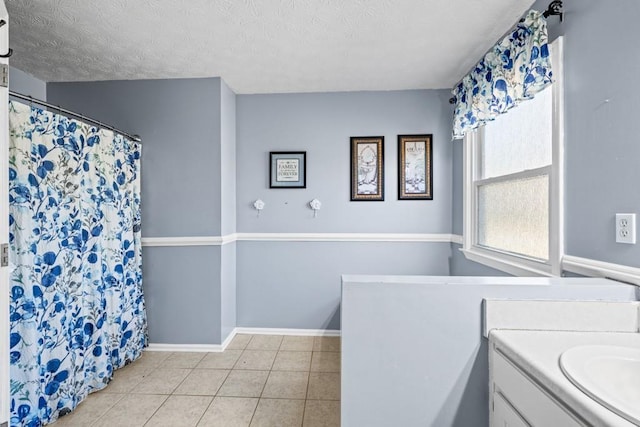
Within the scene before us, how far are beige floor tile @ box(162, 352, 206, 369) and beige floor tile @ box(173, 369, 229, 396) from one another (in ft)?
0.43

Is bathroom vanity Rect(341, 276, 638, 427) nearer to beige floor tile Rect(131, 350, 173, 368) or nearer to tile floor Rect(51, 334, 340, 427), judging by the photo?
tile floor Rect(51, 334, 340, 427)

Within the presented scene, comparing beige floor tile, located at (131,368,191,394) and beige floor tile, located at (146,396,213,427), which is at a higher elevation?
beige floor tile, located at (131,368,191,394)

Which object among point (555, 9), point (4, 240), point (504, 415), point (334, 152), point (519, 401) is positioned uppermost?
point (555, 9)

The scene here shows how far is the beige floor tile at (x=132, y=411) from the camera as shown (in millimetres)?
1856

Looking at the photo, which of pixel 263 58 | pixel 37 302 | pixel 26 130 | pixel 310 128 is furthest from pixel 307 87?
pixel 37 302

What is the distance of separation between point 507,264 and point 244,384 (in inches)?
76.6

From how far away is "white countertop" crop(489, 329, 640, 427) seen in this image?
0.74 meters

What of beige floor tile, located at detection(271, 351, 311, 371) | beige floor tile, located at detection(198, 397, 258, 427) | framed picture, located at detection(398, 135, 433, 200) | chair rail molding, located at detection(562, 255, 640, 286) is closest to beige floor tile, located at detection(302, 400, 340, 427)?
beige floor tile, located at detection(198, 397, 258, 427)

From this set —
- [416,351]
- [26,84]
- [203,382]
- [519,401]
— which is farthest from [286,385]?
[26,84]

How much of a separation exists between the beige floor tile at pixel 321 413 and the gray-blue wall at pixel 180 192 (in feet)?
3.75

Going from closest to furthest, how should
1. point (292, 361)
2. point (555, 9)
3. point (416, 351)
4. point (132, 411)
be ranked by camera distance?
point (416, 351) → point (555, 9) → point (132, 411) → point (292, 361)

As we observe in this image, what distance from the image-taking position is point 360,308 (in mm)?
1250

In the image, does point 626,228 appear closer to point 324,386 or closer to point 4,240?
point 324,386

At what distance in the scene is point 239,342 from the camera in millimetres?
2943
